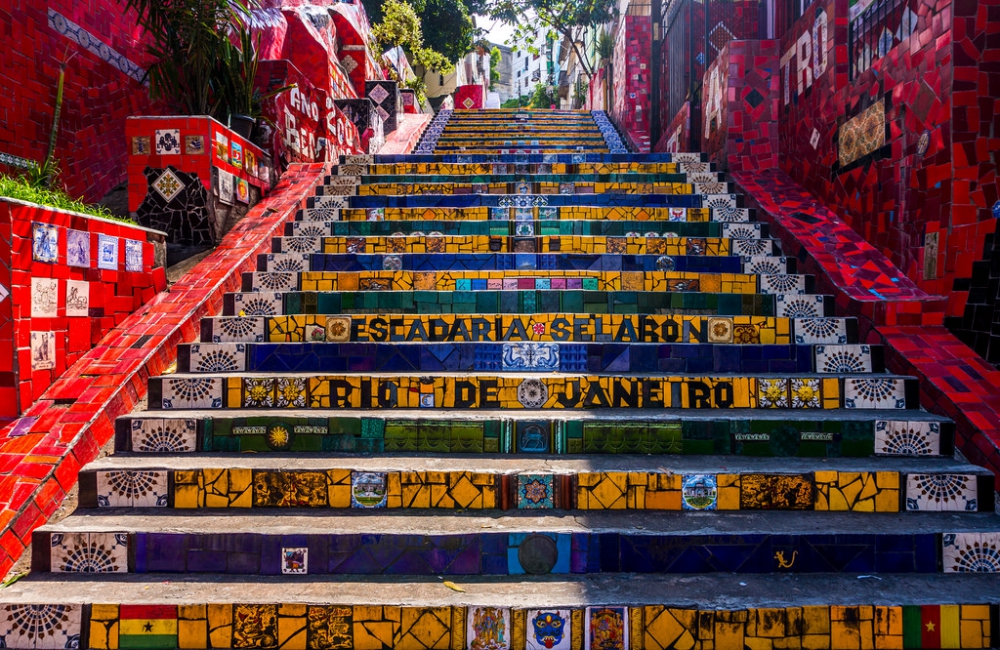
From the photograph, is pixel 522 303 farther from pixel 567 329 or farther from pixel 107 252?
pixel 107 252

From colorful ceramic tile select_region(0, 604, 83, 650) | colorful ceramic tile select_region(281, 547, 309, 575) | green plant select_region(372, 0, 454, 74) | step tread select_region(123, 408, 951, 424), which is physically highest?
green plant select_region(372, 0, 454, 74)

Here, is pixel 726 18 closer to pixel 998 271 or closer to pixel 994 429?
pixel 998 271

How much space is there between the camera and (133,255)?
10.7 feet

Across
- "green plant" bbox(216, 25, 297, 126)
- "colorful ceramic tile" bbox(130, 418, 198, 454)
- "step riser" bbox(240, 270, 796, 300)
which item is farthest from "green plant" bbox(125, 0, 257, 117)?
"colorful ceramic tile" bbox(130, 418, 198, 454)

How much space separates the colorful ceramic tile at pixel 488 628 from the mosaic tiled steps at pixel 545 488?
0.47 meters

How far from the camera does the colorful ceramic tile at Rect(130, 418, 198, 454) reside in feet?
8.61

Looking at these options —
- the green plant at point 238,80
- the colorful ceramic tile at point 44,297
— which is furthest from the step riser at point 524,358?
the green plant at point 238,80

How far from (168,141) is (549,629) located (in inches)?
150

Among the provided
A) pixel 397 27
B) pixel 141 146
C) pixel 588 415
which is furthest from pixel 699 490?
pixel 397 27

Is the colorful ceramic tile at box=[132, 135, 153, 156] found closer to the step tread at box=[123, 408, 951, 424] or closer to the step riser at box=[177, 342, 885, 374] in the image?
the step riser at box=[177, 342, 885, 374]

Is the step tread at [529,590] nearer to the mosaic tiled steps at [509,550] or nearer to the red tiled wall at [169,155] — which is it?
the mosaic tiled steps at [509,550]

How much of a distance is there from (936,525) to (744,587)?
32.6 inches

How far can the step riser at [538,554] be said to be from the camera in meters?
2.14

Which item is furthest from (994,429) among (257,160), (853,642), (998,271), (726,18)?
→ (726,18)
